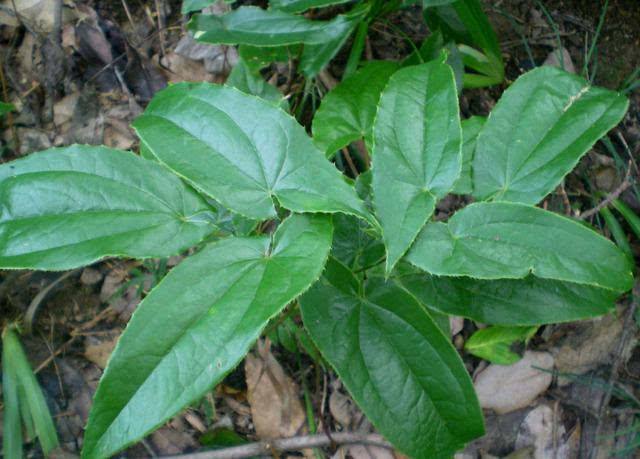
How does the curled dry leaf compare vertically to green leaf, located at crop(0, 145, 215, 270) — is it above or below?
below

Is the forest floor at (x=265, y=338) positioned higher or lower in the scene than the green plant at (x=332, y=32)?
lower

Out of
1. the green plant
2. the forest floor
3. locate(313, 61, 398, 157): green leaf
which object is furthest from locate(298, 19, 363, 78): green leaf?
the forest floor

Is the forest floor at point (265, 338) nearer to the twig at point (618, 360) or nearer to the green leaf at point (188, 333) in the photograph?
the twig at point (618, 360)

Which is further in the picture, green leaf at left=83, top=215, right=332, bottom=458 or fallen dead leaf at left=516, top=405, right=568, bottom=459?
fallen dead leaf at left=516, top=405, right=568, bottom=459

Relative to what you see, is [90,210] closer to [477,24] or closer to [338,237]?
[338,237]

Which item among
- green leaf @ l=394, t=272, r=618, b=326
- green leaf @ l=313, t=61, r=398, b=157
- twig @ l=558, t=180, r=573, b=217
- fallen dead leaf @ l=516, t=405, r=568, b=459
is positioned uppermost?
green leaf @ l=313, t=61, r=398, b=157

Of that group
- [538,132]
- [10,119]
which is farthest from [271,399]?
[10,119]

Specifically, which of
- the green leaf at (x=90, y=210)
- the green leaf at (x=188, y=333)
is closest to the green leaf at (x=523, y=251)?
the green leaf at (x=188, y=333)

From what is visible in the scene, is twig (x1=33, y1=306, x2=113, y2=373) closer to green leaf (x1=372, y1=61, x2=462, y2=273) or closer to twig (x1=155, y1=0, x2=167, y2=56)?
twig (x1=155, y1=0, x2=167, y2=56)
